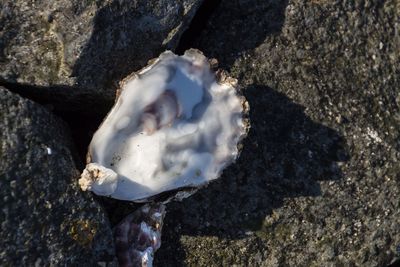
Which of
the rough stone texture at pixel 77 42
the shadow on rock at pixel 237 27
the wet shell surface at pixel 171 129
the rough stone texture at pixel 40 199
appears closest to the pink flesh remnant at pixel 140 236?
the wet shell surface at pixel 171 129

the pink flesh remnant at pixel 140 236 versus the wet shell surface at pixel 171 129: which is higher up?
the wet shell surface at pixel 171 129

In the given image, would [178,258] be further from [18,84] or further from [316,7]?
[316,7]

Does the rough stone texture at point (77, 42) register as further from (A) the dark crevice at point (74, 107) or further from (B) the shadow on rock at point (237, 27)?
(B) the shadow on rock at point (237, 27)

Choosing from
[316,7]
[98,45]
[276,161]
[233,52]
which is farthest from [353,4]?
[98,45]

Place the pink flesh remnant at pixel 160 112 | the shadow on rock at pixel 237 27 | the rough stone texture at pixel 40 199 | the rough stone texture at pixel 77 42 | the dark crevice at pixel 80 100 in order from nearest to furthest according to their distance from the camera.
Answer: the rough stone texture at pixel 40 199, the rough stone texture at pixel 77 42, the dark crevice at pixel 80 100, the pink flesh remnant at pixel 160 112, the shadow on rock at pixel 237 27

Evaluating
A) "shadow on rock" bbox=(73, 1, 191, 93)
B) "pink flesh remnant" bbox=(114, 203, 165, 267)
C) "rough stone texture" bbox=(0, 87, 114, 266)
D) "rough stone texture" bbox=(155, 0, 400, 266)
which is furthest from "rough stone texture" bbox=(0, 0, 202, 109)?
"pink flesh remnant" bbox=(114, 203, 165, 267)

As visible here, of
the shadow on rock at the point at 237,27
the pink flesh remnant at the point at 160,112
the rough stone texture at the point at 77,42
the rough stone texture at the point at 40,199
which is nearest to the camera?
the rough stone texture at the point at 40,199
